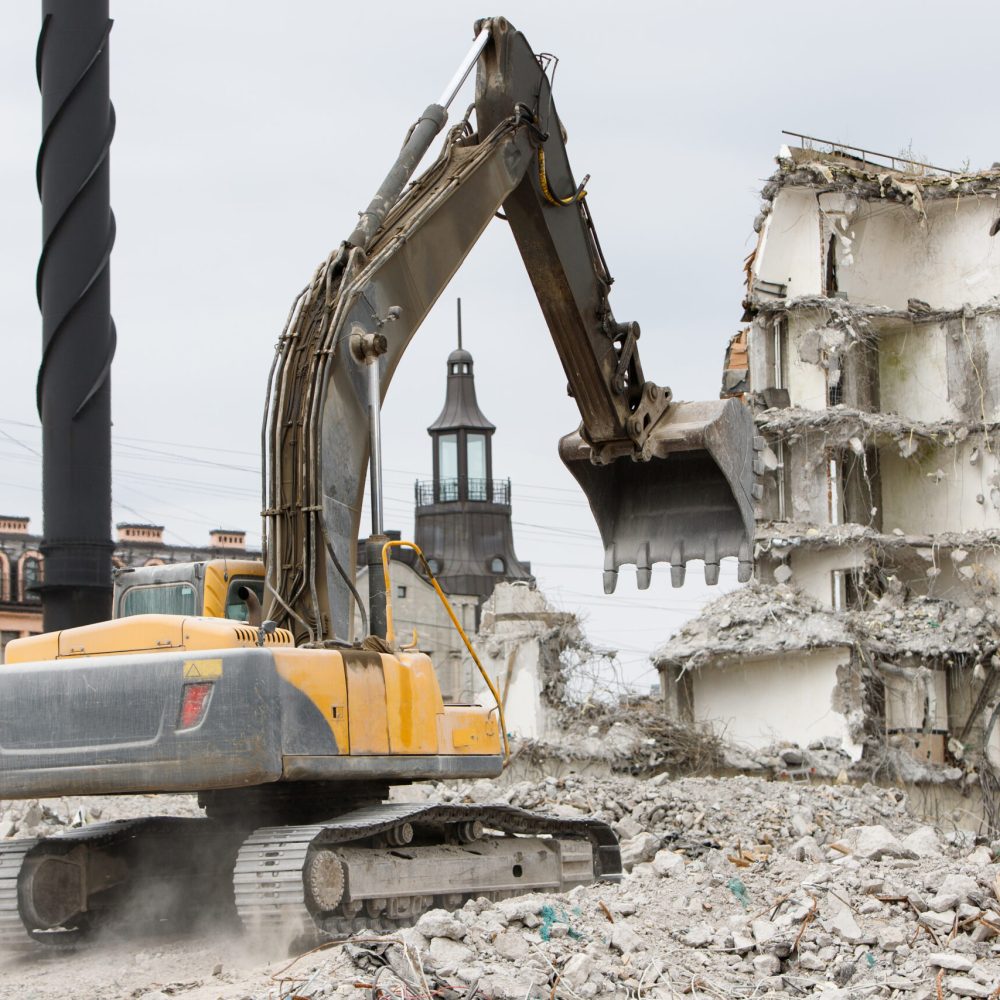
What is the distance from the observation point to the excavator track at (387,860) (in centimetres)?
873

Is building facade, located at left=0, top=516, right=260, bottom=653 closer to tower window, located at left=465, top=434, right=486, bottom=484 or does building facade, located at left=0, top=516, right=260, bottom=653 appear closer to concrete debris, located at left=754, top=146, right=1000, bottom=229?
tower window, located at left=465, top=434, right=486, bottom=484

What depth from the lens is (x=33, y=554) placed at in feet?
167

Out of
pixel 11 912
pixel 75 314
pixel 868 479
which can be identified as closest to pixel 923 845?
pixel 11 912

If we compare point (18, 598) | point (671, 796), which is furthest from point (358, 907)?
point (18, 598)

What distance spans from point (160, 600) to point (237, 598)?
527 mm

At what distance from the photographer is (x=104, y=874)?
1061 centimetres

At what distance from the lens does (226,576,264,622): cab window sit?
10.2 m

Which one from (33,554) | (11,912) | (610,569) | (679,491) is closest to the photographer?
(11,912)

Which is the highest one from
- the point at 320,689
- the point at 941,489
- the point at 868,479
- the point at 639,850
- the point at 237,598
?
the point at 868,479

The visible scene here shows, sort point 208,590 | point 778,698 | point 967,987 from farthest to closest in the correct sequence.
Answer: point 778,698, point 208,590, point 967,987

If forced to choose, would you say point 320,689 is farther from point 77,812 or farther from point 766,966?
point 77,812

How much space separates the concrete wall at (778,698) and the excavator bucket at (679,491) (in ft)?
52.9

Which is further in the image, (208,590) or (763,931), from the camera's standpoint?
(208,590)

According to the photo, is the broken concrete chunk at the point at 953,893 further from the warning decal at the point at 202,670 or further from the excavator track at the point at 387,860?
the warning decal at the point at 202,670
